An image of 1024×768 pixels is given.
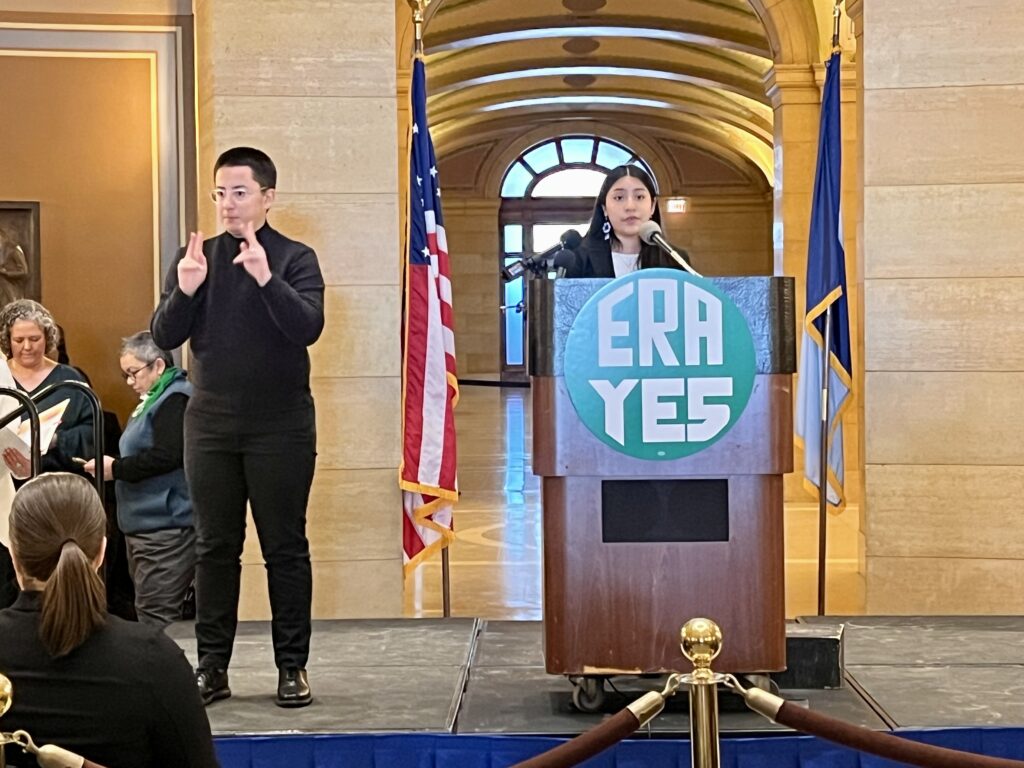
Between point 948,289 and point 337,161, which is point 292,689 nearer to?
point 337,161

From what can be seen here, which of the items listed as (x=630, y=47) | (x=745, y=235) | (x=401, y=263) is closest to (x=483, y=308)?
(x=745, y=235)

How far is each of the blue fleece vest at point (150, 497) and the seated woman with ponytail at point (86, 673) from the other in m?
3.00

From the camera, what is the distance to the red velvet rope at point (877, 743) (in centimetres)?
237

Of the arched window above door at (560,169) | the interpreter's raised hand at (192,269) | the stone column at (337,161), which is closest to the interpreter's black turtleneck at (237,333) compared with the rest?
the interpreter's raised hand at (192,269)

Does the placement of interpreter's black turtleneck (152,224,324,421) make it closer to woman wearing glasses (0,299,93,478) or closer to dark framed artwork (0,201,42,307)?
woman wearing glasses (0,299,93,478)

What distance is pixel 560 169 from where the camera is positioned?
28234mm

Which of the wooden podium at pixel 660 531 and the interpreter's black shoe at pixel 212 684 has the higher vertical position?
the wooden podium at pixel 660 531

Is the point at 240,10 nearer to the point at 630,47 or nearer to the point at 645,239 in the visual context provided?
the point at 645,239

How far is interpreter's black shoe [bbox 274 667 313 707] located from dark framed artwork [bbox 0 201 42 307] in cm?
435

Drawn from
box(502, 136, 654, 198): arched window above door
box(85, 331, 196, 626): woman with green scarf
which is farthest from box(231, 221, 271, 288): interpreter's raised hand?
box(502, 136, 654, 198): arched window above door

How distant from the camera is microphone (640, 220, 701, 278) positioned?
142 inches

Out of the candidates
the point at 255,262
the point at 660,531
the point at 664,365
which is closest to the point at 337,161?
the point at 255,262

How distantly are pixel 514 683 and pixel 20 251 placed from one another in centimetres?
465

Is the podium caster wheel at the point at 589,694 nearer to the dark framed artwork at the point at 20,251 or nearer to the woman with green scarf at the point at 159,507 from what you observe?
the woman with green scarf at the point at 159,507
